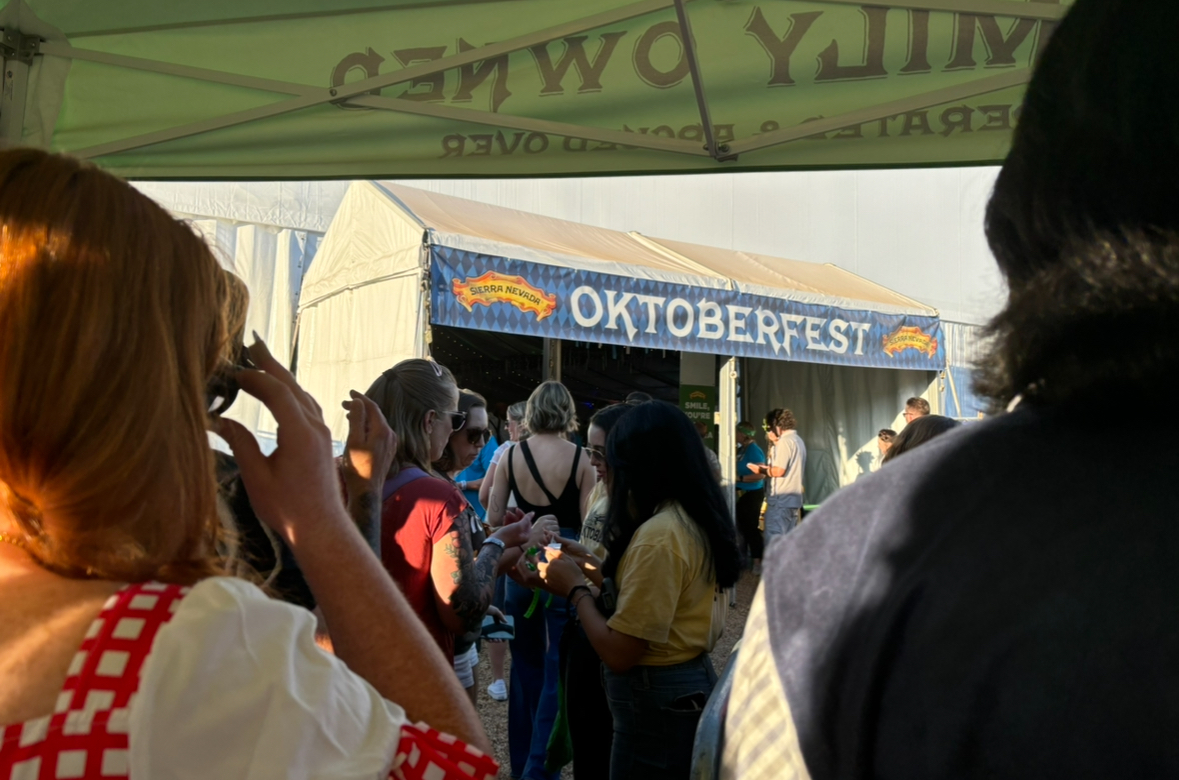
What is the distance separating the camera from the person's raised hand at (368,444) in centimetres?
162

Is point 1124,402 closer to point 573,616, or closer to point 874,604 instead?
point 874,604

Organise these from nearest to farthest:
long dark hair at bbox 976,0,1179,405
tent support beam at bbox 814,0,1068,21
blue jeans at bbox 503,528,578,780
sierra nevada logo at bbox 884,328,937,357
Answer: long dark hair at bbox 976,0,1179,405 < tent support beam at bbox 814,0,1068,21 < blue jeans at bbox 503,528,578,780 < sierra nevada logo at bbox 884,328,937,357

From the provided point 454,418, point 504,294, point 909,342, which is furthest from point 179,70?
point 909,342

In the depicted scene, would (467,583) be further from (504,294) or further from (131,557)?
(504,294)

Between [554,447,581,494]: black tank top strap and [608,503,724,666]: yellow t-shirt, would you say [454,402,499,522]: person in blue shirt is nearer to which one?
[554,447,581,494]: black tank top strap

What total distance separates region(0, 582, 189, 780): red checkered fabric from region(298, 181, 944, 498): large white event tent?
18.0ft

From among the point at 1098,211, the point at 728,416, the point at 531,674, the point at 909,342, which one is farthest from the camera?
the point at 909,342

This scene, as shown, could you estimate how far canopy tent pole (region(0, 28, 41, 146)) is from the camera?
7.63 ft

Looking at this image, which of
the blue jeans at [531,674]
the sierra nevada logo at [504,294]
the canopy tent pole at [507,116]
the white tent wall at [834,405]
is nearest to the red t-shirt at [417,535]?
the canopy tent pole at [507,116]

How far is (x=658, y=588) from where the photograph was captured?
231cm

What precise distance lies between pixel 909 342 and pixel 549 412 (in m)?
7.83

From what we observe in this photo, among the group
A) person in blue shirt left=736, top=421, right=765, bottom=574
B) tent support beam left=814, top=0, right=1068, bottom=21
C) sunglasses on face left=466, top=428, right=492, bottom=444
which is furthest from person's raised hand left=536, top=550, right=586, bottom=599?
person in blue shirt left=736, top=421, right=765, bottom=574

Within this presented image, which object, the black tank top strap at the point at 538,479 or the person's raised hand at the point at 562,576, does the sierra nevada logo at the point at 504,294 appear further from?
the person's raised hand at the point at 562,576

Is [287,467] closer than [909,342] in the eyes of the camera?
Yes
